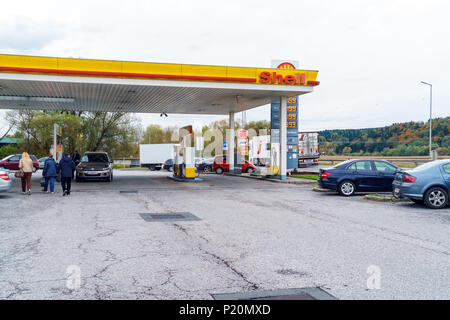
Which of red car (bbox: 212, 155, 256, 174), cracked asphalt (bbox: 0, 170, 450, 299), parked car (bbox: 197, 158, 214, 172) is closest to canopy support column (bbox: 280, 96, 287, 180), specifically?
red car (bbox: 212, 155, 256, 174)

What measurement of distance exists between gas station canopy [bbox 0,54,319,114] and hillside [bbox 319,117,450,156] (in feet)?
139

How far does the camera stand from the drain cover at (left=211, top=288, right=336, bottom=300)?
4703 mm

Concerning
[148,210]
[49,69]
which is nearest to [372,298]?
[148,210]

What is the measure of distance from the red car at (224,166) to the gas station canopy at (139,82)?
775cm

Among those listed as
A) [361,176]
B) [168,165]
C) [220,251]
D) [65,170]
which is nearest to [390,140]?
[168,165]

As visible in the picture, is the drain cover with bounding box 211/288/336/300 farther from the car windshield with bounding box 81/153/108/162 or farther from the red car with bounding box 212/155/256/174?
the red car with bounding box 212/155/256/174

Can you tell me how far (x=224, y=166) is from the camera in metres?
34.2

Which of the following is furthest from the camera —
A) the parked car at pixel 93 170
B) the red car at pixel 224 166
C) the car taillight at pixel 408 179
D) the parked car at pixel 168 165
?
the parked car at pixel 168 165

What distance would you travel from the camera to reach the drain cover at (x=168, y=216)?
34.2 ft

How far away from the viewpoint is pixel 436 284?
5.18 metres

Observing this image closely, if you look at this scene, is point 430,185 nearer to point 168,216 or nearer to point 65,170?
point 168,216

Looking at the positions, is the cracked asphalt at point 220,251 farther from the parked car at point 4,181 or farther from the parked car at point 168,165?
the parked car at point 168,165

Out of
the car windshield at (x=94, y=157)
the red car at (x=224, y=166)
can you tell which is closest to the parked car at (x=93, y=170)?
the car windshield at (x=94, y=157)
